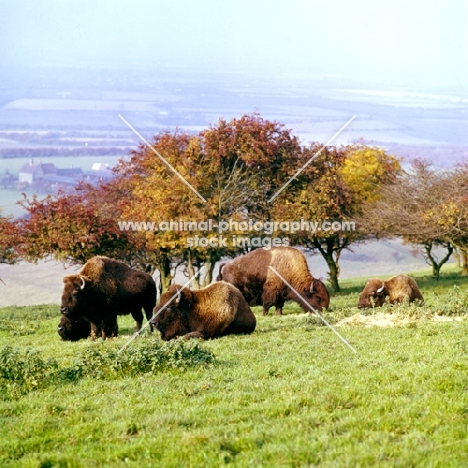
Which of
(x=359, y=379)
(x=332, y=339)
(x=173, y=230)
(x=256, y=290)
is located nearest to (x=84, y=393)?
(x=359, y=379)

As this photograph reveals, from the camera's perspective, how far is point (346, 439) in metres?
8.52

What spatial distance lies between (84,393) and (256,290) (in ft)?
52.2

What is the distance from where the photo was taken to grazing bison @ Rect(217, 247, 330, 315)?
25.0 m

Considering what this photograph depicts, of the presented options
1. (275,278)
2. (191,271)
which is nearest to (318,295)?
(275,278)

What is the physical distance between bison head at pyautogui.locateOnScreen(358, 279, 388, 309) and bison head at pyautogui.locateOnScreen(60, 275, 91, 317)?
9.31 m

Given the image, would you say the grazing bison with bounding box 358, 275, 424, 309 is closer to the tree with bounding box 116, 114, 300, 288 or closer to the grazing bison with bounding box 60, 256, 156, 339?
the grazing bison with bounding box 60, 256, 156, 339

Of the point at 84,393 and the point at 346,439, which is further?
the point at 84,393

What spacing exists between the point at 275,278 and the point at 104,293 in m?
6.69

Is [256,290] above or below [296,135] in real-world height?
below

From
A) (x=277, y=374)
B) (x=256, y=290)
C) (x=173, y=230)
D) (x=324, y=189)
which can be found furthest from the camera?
(x=324, y=189)

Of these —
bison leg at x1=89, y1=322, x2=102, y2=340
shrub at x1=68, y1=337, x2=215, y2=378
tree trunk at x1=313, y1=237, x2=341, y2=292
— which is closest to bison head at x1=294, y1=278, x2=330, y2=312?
bison leg at x1=89, y1=322, x2=102, y2=340

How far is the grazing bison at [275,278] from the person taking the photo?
25047 mm

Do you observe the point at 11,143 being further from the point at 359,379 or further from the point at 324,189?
the point at 359,379

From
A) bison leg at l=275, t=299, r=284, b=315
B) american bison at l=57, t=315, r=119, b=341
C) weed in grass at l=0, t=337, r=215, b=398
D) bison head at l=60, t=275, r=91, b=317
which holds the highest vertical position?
weed in grass at l=0, t=337, r=215, b=398
